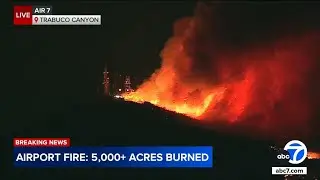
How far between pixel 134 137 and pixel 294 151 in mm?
601

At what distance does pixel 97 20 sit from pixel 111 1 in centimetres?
9

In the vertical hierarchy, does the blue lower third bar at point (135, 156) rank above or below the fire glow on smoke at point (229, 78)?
below

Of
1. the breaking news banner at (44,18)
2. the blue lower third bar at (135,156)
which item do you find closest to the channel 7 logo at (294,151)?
the blue lower third bar at (135,156)

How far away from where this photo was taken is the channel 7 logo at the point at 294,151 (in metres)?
7.14

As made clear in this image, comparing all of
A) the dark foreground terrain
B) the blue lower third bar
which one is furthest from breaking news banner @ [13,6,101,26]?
the blue lower third bar

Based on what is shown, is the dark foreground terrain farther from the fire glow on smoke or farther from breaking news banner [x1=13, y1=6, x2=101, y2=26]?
breaking news banner [x1=13, y1=6, x2=101, y2=26]

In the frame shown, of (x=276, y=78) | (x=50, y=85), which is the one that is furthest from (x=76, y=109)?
(x=276, y=78)

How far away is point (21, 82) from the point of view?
23.4 ft

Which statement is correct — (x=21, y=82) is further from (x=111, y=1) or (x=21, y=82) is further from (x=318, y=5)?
(x=318, y=5)

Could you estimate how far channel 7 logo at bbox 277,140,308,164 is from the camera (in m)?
7.14

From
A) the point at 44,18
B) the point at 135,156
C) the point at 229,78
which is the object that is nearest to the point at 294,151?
the point at 229,78

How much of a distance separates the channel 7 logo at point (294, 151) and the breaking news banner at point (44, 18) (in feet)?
2.78

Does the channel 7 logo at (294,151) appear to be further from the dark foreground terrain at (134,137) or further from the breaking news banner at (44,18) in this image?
the breaking news banner at (44,18)

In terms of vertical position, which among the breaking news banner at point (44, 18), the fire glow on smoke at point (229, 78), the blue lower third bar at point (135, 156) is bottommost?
the blue lower third bar at point (135, 156)
